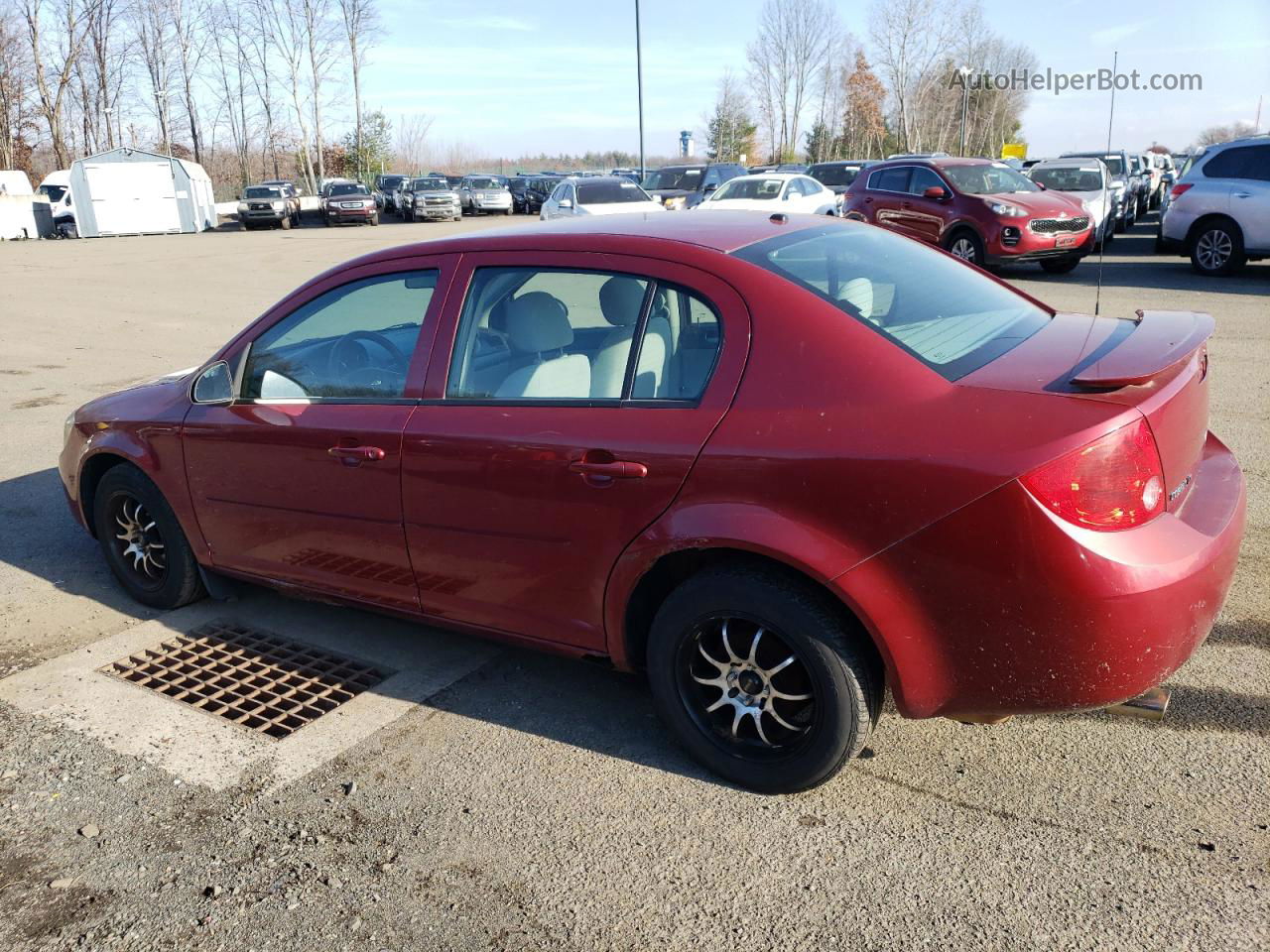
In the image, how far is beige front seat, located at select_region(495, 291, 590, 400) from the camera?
3.33 meters

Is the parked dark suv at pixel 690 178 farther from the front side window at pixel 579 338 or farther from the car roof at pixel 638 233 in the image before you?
the front side window at pixel 579 338

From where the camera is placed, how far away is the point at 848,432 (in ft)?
8.97

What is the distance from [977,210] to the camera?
51.2ft

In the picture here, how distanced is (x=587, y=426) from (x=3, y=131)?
68.9 meters

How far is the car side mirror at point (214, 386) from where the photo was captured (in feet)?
13.5

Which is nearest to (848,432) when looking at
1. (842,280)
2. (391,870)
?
(842,280)

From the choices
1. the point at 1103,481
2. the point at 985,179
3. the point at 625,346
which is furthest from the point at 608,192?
the point at 1103,481

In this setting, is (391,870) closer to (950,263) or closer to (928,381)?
(928,381)

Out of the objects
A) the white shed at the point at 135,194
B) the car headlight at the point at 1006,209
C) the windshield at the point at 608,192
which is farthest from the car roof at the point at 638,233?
the white shed at the point at 135,194

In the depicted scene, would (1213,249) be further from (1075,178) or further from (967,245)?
(1075,178)

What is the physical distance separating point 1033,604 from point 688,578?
978 mm

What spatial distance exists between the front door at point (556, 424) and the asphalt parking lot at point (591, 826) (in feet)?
1.60

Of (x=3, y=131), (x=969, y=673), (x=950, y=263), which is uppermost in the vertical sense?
(x=3, y=131)

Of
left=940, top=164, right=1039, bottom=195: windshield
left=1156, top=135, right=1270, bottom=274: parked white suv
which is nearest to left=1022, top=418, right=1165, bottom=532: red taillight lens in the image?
left=1156, top=135, right=1270, bottom=274: parked white suv
